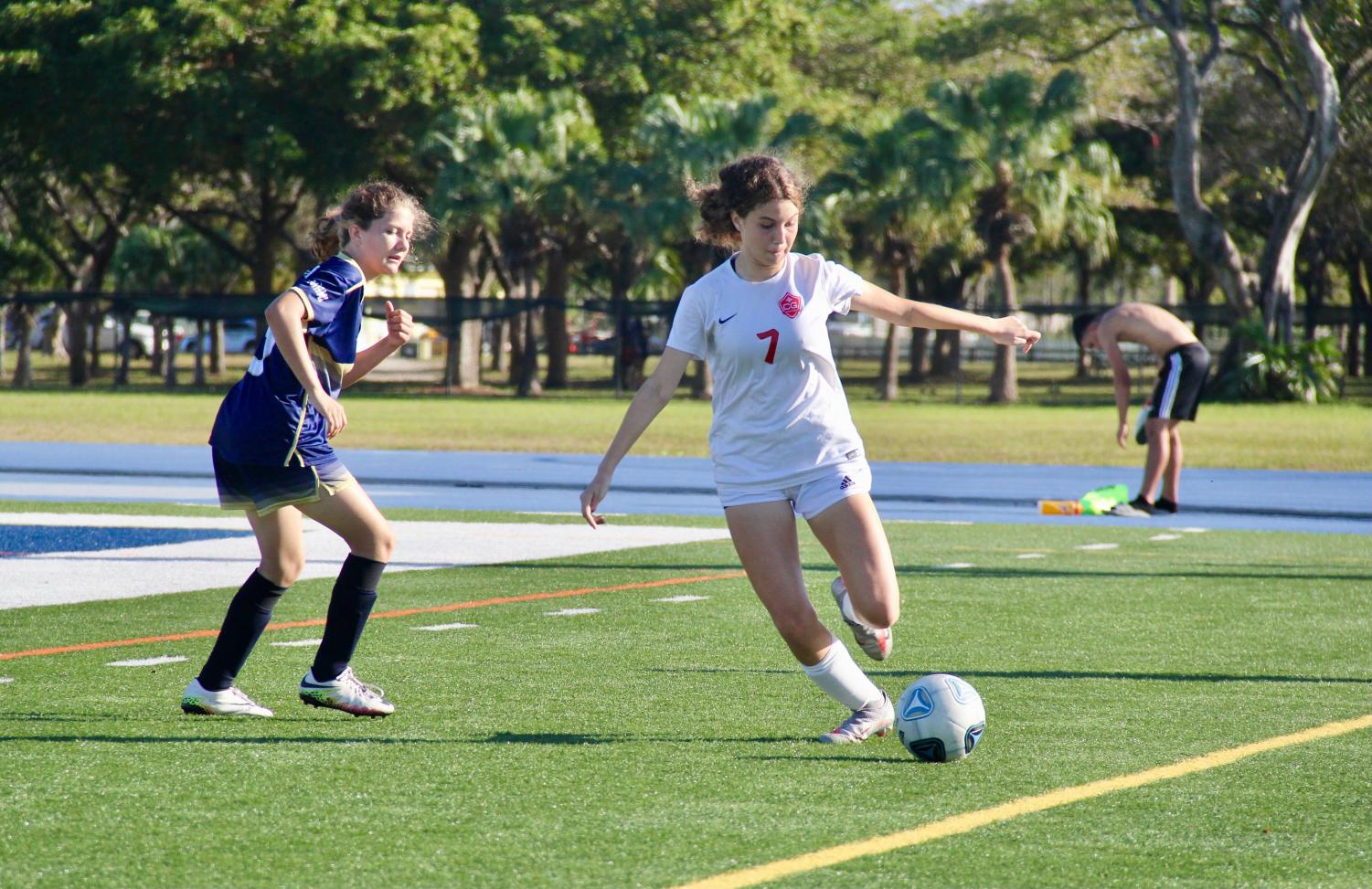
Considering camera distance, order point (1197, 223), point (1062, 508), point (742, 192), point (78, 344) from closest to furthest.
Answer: point (742, 192) → point (1062, 508) → point (1197, 223) → point (78, 344)

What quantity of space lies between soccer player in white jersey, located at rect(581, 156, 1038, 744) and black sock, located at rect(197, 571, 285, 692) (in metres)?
1.31

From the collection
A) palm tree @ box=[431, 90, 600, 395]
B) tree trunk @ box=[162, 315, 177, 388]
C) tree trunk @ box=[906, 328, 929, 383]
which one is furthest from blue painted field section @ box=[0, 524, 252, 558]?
tree trunk @ box=[906, 328, 929, 383]

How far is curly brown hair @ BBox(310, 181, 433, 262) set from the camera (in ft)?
20.2

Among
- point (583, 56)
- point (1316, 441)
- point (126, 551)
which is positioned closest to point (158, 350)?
point (583, 56)

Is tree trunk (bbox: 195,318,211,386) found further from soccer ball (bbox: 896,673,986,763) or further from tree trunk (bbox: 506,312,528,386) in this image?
soccer ball (bbox: 896,673,986,763)

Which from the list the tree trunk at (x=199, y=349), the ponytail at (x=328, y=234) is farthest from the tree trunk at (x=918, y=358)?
the ponytail at (x=328, y=234)

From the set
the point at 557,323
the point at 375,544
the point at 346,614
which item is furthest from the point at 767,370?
the point at 557,323

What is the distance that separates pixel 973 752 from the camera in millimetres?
5695

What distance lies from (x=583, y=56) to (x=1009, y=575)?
33181 mm

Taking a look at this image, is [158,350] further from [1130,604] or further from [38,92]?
[1130,604]

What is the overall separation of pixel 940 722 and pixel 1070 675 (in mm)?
1950

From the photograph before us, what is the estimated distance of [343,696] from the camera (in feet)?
20.6

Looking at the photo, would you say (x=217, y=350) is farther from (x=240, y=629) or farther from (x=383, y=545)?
(x=383, y=545)

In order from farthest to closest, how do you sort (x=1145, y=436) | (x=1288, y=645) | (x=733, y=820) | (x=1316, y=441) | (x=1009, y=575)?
(x=1316, y=441) < (x=1145, y=436) < (x=1009, y=575) < (x=1288, y=645) < (x=733, y=820)
